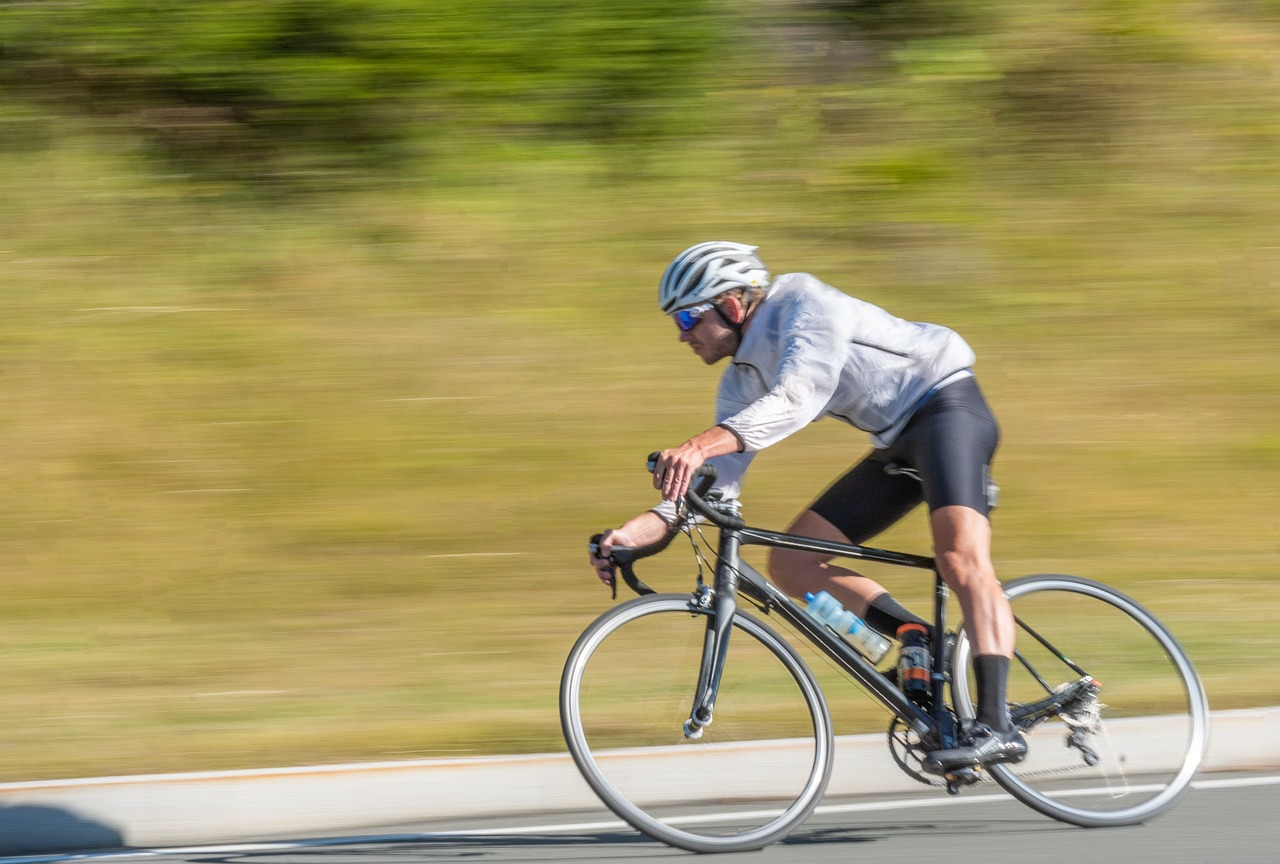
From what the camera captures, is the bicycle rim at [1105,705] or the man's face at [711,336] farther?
the bicycle rim at [1105,705]

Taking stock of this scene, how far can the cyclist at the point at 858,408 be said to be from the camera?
4.25 metres

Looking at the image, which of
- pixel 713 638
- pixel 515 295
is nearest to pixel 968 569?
pixel 713 638

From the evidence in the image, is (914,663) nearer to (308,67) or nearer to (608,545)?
(608,545)

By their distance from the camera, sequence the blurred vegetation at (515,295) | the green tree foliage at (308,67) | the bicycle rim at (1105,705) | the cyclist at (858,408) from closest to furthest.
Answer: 1. the cyclist at (858,408)
2. the bicycle rim at (1105,705)
3. the blurred vegetation at (515,295)
4. the green tree foliage at (308,67)

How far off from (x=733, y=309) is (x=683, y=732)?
128cm

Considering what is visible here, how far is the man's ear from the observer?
4363 mm

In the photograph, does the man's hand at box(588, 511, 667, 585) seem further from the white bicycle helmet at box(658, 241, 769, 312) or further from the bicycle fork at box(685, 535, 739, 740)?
the white bicycle helmet at box(658, 241, 769, 312)

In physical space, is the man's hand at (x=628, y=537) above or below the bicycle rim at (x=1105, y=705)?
above

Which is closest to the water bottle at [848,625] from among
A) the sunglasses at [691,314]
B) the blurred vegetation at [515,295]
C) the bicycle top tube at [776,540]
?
the bicycle top tube at [776,540]

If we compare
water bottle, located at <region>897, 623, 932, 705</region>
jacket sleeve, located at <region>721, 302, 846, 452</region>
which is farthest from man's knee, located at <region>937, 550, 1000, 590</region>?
jacket sleeve, located at <region>721, 302, 846, 452</region>

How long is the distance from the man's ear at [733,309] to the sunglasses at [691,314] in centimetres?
4

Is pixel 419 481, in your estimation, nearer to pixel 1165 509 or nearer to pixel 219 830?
pixel 219 830

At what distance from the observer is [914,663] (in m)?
4.49

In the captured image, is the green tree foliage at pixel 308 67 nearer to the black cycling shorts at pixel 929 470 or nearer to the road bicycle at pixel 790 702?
the black cycling shorts at pixel 929 470
